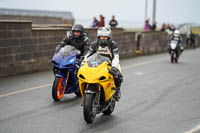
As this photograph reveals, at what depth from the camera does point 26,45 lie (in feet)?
47.8

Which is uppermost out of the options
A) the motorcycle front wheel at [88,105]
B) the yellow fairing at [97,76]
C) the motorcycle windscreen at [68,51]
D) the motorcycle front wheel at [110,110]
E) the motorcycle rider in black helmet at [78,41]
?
the motorcycle rider in black helmet at [78,41]

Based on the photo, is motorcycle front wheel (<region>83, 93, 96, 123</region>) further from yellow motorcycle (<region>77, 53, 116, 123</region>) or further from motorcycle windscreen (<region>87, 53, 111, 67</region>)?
motorcycle windscreen (<region>87, 53, 111, 67</region>)

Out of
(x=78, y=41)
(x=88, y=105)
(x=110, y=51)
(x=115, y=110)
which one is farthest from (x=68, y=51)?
(x=88, y=105)

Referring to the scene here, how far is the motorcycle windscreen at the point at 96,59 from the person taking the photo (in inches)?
296

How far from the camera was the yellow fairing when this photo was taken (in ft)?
23.8

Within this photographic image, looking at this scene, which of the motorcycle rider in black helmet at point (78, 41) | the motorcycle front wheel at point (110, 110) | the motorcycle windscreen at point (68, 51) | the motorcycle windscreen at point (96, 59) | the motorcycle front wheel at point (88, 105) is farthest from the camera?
the motorcycle rider in black helmet at point (78, 41)

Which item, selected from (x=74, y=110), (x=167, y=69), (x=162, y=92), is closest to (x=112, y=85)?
(x=74, y=110)

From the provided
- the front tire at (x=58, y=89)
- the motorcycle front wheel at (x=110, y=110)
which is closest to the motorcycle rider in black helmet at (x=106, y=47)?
the motorcycle front wheel at (x=110, y=110)

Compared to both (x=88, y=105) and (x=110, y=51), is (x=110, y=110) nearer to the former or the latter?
(x=110, y=51)

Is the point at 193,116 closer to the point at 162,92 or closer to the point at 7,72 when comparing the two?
the point at 162,92

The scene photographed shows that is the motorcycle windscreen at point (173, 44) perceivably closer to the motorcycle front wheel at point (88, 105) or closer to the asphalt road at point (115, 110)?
the asphalt road at point (115, 110)

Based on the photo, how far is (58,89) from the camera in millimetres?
9586

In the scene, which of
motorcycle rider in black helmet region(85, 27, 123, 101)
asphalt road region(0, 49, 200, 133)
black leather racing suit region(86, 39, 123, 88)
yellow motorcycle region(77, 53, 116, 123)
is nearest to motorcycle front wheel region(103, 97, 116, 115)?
asphalt road region(0, 49, 200, 133)

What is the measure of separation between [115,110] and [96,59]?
1.78m
